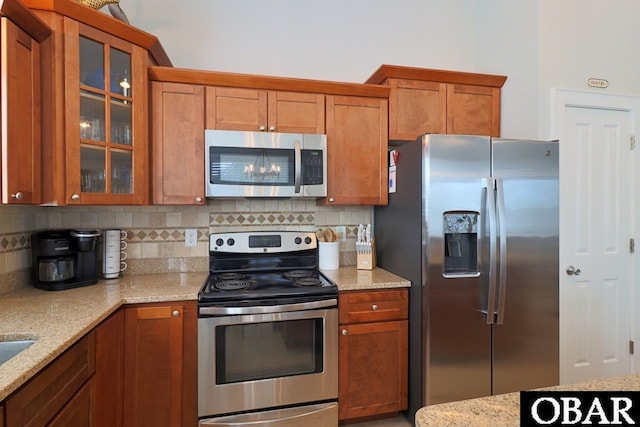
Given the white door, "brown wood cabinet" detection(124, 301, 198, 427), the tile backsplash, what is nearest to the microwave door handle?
the tile backsplash

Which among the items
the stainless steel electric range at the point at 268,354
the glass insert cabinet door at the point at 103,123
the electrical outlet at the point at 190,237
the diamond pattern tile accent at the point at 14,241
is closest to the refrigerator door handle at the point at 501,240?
the stainless steel electric range at the point at 268,354

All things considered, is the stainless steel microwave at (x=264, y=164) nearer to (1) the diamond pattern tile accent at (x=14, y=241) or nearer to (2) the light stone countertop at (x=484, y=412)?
(1) the diamond pattern tile accent at (x=14, y=241)

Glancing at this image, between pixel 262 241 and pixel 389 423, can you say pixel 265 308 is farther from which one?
pixel 389 423

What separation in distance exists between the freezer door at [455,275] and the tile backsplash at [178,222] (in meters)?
0.85

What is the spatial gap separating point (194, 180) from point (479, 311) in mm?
1866

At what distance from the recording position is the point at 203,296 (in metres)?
1.74

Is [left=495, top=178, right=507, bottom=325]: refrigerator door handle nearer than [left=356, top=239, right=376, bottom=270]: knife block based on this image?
Yes

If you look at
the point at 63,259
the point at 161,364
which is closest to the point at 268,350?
the point at 161,364

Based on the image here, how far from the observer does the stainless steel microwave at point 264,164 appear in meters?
2.02

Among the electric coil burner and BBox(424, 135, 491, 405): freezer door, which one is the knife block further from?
BBox(424, 135, 491, 405): freezer door

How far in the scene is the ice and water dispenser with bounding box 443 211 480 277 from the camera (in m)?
1.86

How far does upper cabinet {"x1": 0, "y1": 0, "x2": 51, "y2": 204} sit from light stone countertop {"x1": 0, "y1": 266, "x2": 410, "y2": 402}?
50 centimetres

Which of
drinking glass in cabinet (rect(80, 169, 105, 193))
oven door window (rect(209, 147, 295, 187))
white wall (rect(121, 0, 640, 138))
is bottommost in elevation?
drinking glass in cabinet (rect(80, 169, 105, 193))

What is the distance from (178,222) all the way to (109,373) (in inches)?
41.1
